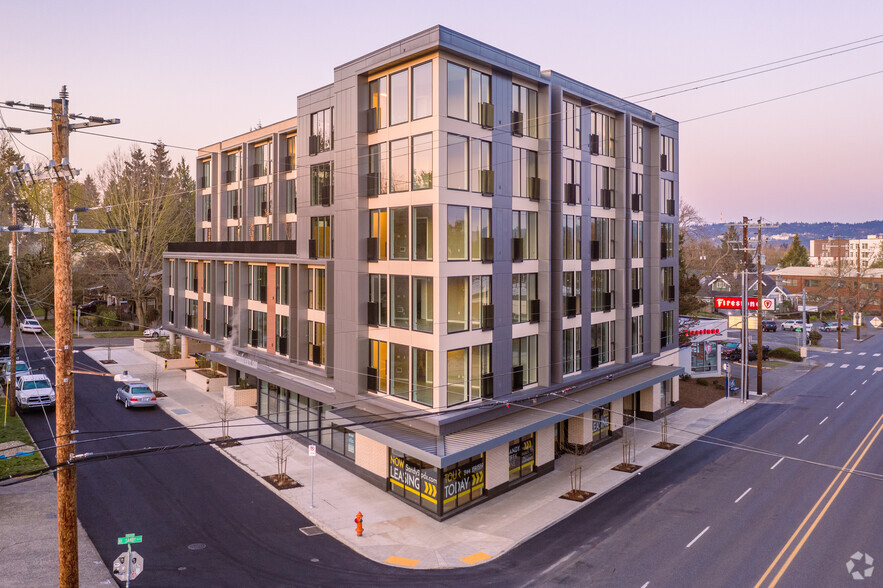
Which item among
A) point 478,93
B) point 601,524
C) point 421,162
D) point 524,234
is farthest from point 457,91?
point 601,524

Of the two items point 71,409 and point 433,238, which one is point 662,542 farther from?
point 71,409

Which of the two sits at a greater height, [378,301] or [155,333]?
[378,301]

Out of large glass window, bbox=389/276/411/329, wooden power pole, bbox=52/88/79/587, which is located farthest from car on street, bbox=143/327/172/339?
wooden power pole, bbox=52/88/79/587

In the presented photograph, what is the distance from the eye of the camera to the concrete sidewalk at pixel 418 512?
2028 centimetres

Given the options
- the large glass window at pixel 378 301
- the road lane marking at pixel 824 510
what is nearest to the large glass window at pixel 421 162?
the large glass window at pixel 378 301

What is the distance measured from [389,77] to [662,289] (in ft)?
77.0

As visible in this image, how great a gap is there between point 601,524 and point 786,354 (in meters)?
51.4

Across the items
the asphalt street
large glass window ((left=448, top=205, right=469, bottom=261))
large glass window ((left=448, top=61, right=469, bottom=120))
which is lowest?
the asphalt street

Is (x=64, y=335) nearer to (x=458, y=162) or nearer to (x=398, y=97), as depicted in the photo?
(x=458, y=162)

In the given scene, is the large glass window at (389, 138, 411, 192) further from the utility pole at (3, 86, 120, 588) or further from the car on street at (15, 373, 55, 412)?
the car on street at (15, 373, 55, 412)

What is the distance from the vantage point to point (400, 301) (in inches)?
957

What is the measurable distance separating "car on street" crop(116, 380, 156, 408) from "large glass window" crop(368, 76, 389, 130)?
24.0 meters

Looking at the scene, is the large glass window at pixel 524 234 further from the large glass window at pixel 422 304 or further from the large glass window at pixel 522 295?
the large glass window at pixel 422 304

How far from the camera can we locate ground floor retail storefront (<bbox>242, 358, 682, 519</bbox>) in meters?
22.6
